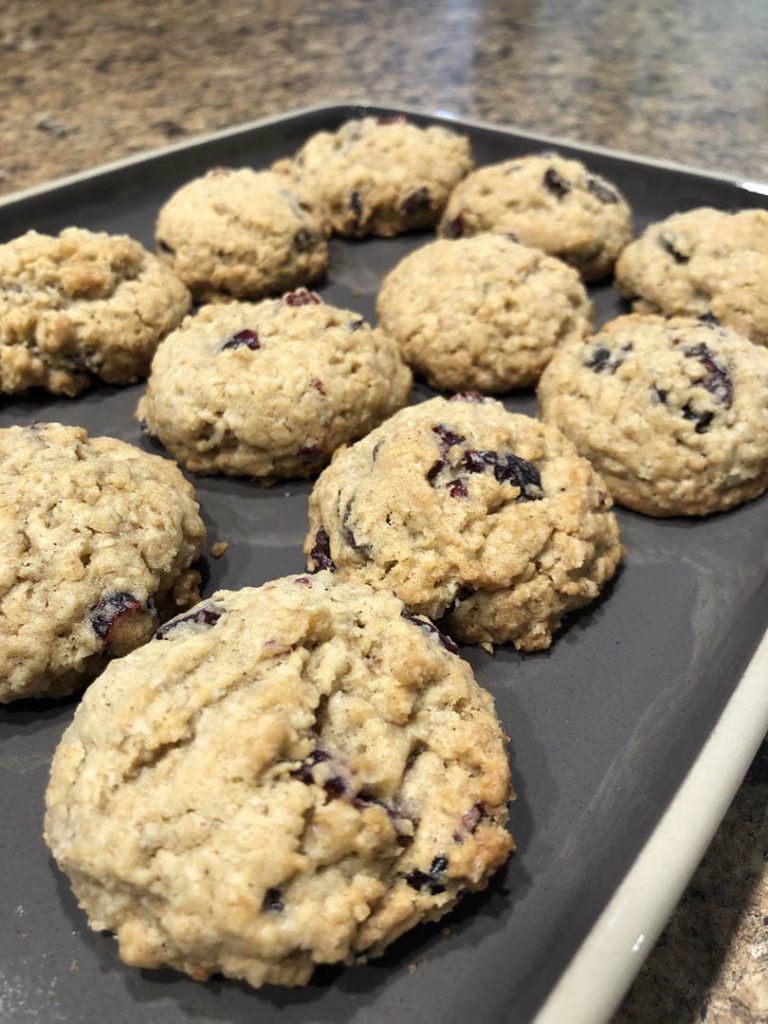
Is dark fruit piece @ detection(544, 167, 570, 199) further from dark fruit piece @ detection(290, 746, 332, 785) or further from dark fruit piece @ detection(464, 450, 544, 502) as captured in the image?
dark fruit piece @ detection(290, 746, 332, 785)

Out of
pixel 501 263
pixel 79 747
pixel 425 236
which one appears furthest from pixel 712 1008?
pixel 425 236

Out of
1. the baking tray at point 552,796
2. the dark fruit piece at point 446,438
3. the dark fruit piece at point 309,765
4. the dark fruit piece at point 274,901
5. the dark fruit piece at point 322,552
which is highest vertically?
the dark fruit piece at point 446,438

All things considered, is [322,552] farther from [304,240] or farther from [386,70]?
[386,70]

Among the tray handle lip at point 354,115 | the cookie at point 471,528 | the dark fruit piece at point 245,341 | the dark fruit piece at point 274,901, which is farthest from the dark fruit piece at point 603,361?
the dark fruit piece at point 274,901

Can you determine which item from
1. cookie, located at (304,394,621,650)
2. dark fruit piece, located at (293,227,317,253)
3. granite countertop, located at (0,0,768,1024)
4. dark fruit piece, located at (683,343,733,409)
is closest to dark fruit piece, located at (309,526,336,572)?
cookie, located at (304,394,621,650)

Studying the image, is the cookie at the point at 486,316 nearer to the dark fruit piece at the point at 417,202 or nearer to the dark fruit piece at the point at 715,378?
the dark fruit piece at the point at 715,378

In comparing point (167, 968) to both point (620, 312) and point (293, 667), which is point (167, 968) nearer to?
point (293, 667)
